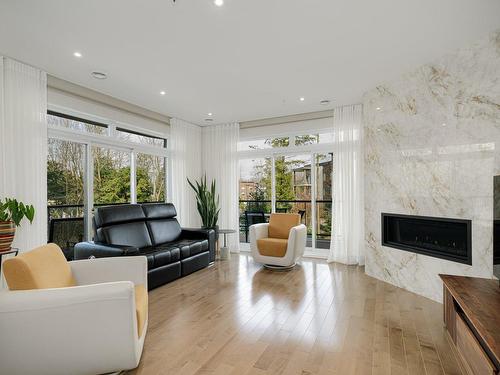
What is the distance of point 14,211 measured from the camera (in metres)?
2.92

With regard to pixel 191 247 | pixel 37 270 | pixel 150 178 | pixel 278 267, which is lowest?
pixel 278 267

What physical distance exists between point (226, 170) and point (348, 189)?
8.21 feet

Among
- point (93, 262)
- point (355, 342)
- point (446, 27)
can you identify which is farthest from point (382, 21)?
point (93, 262)

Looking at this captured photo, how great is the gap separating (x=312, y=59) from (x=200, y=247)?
10.2 ft

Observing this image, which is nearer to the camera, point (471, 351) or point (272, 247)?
point (471, 351)

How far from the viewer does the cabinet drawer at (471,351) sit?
1.54 metres

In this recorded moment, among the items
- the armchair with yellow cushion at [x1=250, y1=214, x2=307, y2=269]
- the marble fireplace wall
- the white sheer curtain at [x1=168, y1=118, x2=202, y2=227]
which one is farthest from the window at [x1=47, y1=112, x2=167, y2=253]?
the marble fireplace wall

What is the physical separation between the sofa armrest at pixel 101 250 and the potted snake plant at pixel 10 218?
686mm

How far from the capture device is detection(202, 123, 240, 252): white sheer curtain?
5.95 m

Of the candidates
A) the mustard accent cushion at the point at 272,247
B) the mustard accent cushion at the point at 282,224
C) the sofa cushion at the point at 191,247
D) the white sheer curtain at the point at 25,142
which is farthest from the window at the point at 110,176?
the mustard accent cushion at the point at 282,224

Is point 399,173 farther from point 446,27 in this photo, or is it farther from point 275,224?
point 275,224

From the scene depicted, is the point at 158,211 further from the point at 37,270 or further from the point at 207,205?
the point at 37,270

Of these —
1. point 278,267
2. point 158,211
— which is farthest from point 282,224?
point 158,211

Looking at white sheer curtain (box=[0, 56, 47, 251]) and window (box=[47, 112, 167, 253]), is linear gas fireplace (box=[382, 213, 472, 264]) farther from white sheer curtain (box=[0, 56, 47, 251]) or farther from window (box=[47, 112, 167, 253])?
white sheer curtain (box=[0, 56, 47, 251])
